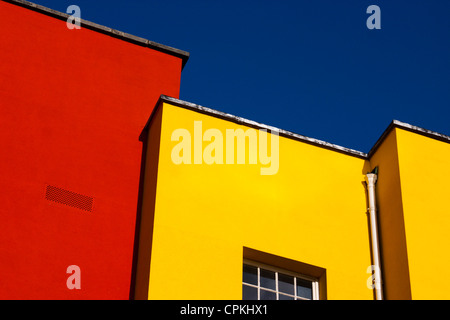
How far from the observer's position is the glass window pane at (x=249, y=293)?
39.0 ft

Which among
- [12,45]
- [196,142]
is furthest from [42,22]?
[196,142]

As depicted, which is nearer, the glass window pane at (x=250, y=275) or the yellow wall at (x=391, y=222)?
the yellow wall at (x=391, y=222)

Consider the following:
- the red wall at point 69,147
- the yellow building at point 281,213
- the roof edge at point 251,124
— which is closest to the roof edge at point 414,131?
the yellow building at point 281,213

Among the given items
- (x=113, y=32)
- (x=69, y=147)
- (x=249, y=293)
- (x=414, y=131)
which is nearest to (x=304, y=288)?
(x=249, y=293)

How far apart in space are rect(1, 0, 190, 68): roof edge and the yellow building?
7.22ft

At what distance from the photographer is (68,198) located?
12.5 m

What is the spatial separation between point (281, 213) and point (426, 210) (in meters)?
2.20

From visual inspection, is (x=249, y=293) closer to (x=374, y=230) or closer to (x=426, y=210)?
(x=374, y=230)

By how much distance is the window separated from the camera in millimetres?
12086

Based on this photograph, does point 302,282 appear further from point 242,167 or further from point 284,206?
point 242,167

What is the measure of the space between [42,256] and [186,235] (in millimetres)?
2082

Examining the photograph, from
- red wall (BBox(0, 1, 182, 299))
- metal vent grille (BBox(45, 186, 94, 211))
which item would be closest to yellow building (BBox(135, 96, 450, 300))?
red wall (BBox(0, 1, 182, 299))

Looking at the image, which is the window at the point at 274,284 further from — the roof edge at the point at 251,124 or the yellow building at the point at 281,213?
the roof edge at the point at 251,124

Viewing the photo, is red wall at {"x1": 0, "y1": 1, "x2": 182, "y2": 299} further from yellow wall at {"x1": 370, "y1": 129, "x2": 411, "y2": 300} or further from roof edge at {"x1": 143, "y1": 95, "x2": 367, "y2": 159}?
yellow wall at {"x1": 370, "y1": 129, "x2": 411, "y2": 300}
